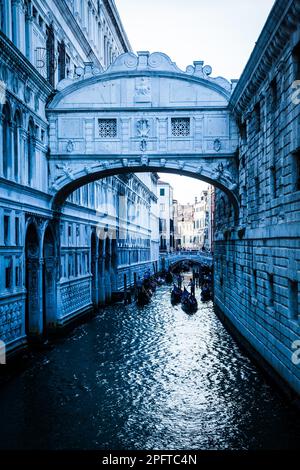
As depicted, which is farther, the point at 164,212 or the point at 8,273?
the point at 164,212

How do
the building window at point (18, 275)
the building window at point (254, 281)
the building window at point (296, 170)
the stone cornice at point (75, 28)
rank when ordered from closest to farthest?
the building window at point (296, 170), the building window at point (18, 275), the building window at point (254, 281), the stone cornice at point (75, 28)

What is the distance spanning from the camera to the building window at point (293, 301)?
1112cm

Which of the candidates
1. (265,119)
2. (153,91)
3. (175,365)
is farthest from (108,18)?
(175,365)

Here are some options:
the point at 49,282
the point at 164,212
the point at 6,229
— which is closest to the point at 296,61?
the point at 6,229

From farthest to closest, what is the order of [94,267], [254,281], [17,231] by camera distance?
[94,267], [254,281], [17,231]

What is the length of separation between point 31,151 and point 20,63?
9.30ft

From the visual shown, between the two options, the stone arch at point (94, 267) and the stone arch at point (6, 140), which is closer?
the stone arch at point (6, 140)

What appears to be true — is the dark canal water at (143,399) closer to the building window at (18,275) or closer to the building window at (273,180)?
the building window at (18,275)

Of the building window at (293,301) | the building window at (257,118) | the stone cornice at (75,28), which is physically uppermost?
the stone cornice at (75,28)

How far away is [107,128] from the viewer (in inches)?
721

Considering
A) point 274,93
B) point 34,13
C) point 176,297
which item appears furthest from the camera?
point 176,297

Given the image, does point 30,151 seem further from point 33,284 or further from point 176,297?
point 176,297

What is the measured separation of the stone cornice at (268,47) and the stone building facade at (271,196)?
26 millimetres

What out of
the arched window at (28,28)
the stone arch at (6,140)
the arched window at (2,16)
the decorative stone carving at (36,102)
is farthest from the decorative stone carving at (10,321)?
the arched window at (28,28)
